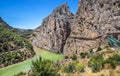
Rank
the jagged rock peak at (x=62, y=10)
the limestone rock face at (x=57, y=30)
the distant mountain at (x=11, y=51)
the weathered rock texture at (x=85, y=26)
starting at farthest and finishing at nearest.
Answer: the jagged rock peak at (x=62, y=10) < the limestone rock face at (x=57, y=30) < the distant mountain at (x=11, y=51) < the weathered rock texture at (x=85, y=26)

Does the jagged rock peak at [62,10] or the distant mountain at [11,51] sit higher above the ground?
the jagged rock peak at [62,10]

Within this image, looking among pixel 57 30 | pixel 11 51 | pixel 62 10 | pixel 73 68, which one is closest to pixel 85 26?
pixel 11 51

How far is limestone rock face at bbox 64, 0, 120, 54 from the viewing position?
7976 cm

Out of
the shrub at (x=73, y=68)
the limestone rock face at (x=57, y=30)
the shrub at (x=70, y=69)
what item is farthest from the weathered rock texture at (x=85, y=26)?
the shrub at (x=70, y=69)

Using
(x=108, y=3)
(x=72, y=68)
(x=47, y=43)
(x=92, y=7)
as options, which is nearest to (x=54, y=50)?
(x=47, y=43)

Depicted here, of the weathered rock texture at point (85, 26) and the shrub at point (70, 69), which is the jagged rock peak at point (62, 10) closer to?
the weathered rock texture at point (85, 26)

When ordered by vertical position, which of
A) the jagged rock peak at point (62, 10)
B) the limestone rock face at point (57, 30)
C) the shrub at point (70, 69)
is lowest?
the shrub at point (70, 69)

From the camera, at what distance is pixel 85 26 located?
307ft

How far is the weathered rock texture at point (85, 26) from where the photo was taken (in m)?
80.7

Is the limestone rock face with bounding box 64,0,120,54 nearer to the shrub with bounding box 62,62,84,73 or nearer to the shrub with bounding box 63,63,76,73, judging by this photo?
the shrub with bounding box 62,62,84,73

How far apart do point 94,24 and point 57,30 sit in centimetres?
4066

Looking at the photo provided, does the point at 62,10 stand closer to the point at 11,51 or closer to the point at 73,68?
the point at 11,51

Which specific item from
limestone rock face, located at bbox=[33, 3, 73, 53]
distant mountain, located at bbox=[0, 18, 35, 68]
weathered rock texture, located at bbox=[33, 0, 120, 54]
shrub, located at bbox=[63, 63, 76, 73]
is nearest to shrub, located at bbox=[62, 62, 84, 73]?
shrub, located at bbox=[63, 63, 76, 73]

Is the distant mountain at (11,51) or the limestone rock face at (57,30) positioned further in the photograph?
the limestone rock face at (57,30)
